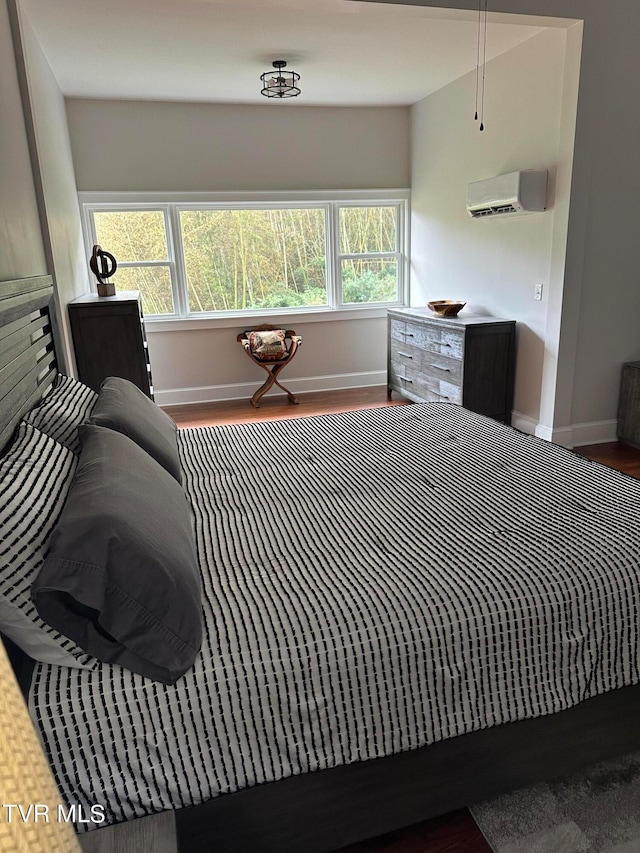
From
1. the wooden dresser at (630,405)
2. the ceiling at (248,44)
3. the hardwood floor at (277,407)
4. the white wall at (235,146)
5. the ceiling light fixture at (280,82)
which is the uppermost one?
the ceiling at (248,44)

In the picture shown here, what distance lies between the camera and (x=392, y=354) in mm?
5465

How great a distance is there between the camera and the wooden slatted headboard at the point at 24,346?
6.13ft

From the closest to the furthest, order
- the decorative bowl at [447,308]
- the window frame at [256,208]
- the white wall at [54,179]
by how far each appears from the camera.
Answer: the white wall at [54,179], the decorative bowl at [447,308], the window frame at [256,208]

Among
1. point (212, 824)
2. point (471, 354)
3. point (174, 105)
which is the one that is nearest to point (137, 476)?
point (212, 824)

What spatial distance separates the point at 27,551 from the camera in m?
1.23

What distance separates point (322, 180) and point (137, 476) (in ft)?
15.4

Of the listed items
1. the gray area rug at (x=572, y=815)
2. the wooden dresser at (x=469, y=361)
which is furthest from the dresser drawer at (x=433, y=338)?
the gray area rug at (x=572, y=815)

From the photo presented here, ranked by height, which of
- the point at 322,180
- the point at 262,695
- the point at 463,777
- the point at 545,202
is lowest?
the point at 463,777

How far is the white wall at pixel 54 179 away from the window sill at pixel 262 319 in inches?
34.8

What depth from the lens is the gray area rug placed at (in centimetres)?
143

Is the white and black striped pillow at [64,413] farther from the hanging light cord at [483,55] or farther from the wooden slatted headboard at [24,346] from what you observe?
the hanging light cord at [483,55]

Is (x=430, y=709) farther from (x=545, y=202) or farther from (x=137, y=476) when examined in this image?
(x=545, y=202)

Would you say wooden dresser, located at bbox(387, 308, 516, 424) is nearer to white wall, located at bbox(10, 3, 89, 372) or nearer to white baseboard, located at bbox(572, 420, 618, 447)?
white baseboard, located at bbox(572, 420, 618, 447)

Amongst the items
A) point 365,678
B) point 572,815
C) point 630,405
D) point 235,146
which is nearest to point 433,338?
point 630,405
